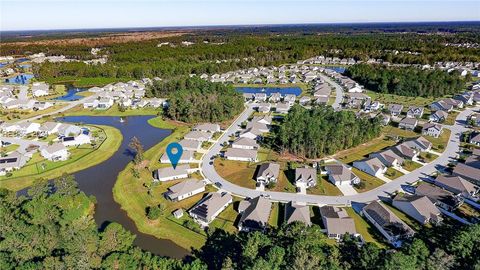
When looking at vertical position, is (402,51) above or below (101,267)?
above

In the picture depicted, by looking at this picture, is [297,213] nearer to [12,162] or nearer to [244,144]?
[244,144]

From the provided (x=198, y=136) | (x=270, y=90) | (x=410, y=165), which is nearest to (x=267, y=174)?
(x=198, y=136)

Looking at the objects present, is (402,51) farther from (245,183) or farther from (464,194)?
(245,183)

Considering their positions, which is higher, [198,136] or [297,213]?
[198,136]

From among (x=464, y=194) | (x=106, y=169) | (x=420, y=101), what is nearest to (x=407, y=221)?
(x=464, y=194)

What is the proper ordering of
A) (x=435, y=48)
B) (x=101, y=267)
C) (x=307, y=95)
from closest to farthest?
(x=101, y=267), (x=307, y=95), (x=435, y=48)

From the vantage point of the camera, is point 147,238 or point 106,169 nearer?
point 147,238
